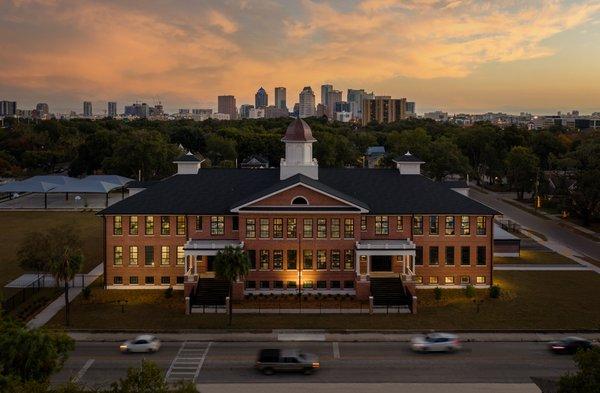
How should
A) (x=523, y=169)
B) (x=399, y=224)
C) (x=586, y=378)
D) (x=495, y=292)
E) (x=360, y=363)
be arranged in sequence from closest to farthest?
(x=586, y=378) < (x=360, y=363) < (x=495, y=292) < (x=399, y=224) < (x=523, y=169)

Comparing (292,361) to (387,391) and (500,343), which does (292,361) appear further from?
(500,343)

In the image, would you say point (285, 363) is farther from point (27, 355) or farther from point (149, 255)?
point (149, 255)

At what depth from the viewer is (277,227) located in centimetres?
5547

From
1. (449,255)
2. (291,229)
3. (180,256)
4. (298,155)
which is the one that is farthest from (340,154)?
(180,256)

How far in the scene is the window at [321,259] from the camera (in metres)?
55.6

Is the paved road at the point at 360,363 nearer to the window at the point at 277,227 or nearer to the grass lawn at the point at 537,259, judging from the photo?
the window at the point at 277,227

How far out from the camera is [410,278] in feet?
174

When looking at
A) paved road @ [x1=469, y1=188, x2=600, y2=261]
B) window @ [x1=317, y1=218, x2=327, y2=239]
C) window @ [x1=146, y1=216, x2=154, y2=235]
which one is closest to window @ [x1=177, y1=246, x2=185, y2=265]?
window @ [x1=146, y1=216, x2=154, y2=235]

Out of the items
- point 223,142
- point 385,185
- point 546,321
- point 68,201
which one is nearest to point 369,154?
point 223,142

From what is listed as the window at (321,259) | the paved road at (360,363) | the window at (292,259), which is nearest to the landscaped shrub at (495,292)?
the paved road at (360,363)

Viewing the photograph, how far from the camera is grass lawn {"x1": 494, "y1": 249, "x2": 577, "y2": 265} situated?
68.1m

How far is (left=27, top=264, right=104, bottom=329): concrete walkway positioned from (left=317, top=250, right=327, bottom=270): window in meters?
24.1

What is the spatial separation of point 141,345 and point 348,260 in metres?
22.6

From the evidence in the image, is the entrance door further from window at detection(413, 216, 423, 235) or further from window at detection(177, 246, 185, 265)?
window at detection(177, 246, 185, 265)
